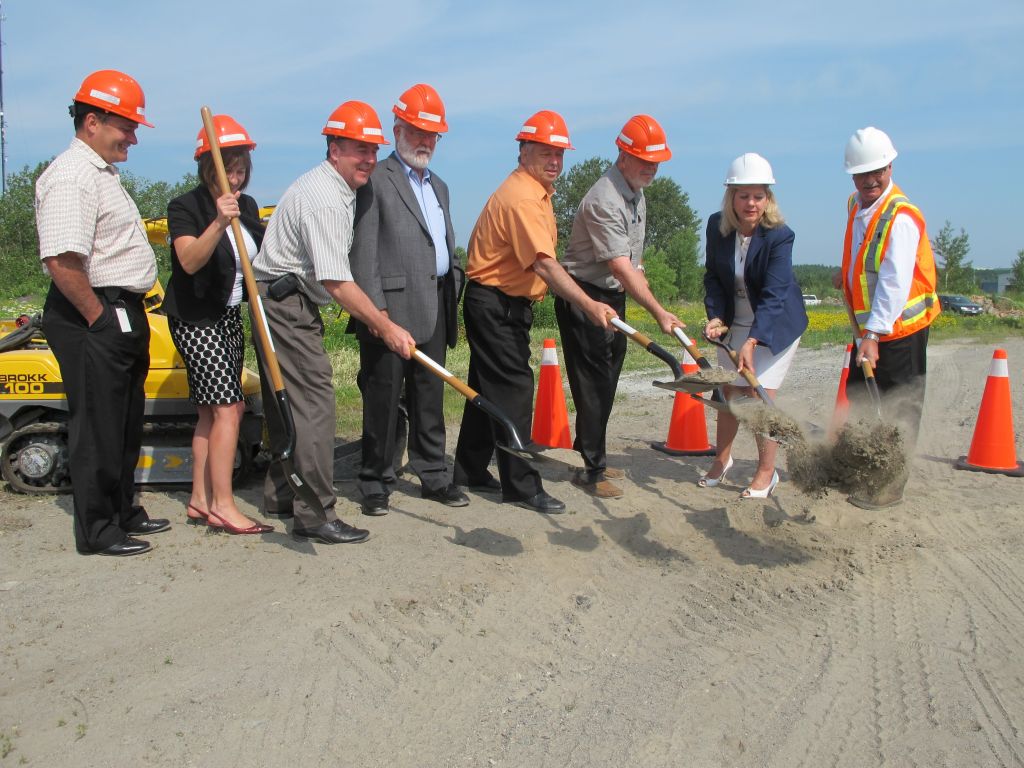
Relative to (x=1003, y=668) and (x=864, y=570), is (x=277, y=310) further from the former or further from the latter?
(x=1003, y=668)

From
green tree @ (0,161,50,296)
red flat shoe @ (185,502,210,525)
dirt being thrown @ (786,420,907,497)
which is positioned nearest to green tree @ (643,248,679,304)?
green tree @ (0,161,50,296)

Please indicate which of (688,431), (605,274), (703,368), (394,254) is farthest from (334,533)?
(688,431)

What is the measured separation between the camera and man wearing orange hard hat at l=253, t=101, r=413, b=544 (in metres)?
4.59

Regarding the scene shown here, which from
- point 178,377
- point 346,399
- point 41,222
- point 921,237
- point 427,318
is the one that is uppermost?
point 921,237

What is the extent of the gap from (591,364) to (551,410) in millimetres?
1933

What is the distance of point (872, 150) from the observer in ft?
17.3

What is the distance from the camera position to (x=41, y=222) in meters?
4.22

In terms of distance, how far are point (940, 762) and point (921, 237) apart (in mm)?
3405

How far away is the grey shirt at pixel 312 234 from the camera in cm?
456

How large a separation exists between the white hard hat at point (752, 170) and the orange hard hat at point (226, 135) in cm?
272

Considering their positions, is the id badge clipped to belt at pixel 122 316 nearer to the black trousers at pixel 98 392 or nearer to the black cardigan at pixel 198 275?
the black trousers at pixel 98 392

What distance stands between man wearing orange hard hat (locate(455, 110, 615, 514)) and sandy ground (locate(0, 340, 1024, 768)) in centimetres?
54

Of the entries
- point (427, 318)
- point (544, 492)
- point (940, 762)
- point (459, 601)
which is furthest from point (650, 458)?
point (940, 762)

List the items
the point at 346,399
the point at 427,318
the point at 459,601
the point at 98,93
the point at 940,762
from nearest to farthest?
the point at 940,762 → the point at 459,601 → the point at 98,93 → the point at 427,318 → the point at 346,399
